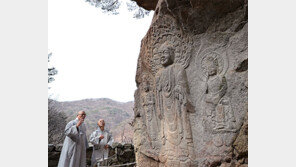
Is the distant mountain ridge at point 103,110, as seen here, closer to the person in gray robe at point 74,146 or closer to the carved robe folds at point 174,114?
the person in gray robe at point 74,146

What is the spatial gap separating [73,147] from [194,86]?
3114 millimetres

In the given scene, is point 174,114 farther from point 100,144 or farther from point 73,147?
point 100,144

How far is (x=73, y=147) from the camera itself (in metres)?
5.02

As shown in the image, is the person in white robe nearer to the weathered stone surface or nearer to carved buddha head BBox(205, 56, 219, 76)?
the weathered stone surface

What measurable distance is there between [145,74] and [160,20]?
0.89m

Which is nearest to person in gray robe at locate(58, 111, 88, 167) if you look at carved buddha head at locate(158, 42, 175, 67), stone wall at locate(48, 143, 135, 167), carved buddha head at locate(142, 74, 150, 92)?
stone wall at locate(48, 143, 135, 167)

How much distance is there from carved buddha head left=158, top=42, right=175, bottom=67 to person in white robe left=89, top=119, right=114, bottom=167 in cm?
341

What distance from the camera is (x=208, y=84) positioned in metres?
3.06

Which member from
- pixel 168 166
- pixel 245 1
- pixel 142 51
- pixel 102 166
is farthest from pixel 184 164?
pixel 102 166

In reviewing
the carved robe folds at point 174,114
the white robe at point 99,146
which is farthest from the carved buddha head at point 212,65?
the white robe at point 99,146

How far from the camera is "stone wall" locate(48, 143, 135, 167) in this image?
668 centimetres

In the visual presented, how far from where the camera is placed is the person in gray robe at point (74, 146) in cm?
488

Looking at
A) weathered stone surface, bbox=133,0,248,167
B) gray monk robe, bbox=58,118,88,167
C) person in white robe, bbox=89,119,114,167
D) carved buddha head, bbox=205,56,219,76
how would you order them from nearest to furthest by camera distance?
1. weathered stone surface, bbox=133,0,248,167
2. carved buddha head, bbox=205,56,219,76
3. gray monk robe, bbox=58,118,88,167
4. person in white robe, bbox=89,119,114,167

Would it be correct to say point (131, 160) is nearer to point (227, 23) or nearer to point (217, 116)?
point (217, 116)
